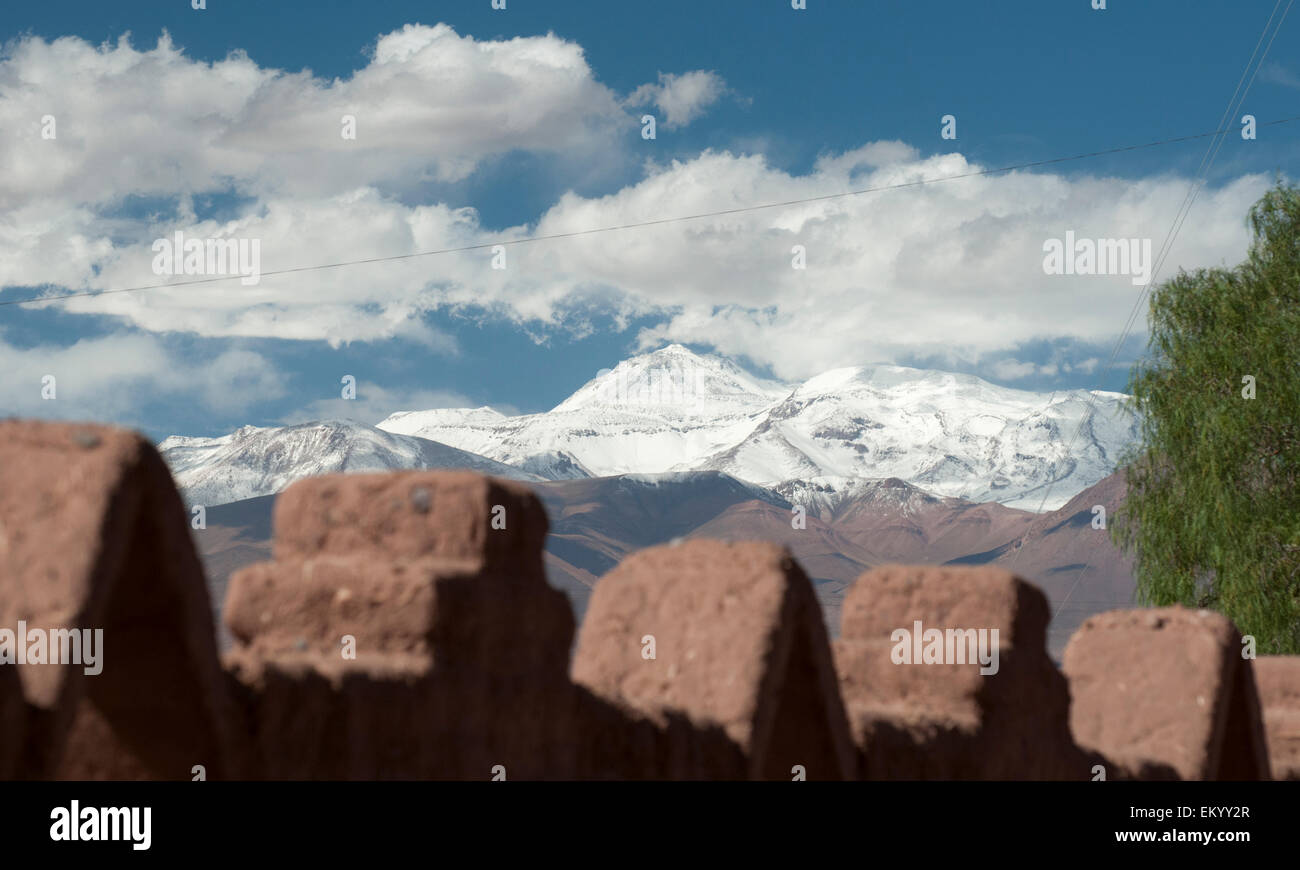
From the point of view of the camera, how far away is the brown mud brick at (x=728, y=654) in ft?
15.9

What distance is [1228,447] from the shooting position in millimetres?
18062

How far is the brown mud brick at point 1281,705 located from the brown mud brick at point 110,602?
8.14 m

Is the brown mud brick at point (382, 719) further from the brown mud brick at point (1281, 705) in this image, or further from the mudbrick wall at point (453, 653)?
the brown mud brick at point (1281, 705)

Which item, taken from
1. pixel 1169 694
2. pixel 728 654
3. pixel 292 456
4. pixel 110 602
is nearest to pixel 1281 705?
pixel 1169 694

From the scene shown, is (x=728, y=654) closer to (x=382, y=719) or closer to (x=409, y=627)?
(x=409, y=627)

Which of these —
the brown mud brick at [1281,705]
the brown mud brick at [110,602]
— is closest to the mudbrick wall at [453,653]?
the brown mud brick at [110,602]

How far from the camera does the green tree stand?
1741cm

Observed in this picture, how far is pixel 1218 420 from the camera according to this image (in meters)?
18.0

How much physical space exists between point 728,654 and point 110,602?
8.02 feet

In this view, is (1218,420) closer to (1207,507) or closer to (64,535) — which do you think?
(1207,507)

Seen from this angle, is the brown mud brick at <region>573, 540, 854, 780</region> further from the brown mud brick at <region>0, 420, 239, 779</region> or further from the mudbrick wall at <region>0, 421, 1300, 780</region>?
the brown mud brick at <region>0, 420, 239, 779</region>

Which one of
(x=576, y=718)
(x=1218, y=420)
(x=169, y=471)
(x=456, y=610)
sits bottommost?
(x=576, y=718)

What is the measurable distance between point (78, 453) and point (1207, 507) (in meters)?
17.4

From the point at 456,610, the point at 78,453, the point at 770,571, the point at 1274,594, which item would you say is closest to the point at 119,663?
the point at 78,453
